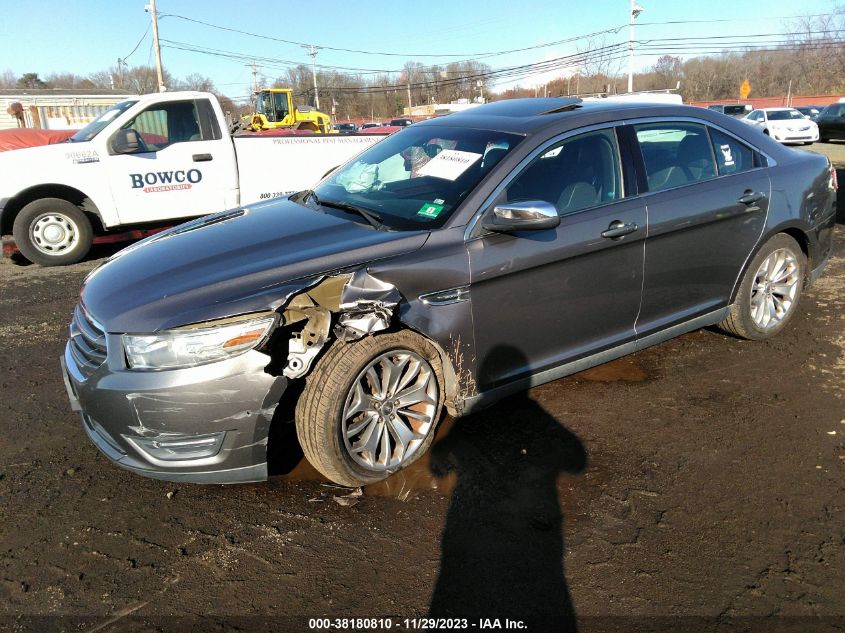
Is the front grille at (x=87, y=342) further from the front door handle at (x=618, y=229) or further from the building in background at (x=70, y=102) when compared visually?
the building in background at (x=70, y=102)

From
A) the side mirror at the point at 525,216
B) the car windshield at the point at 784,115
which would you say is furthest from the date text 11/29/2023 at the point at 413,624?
the car windshield at the point at 784,115

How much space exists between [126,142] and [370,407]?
20.4 ft

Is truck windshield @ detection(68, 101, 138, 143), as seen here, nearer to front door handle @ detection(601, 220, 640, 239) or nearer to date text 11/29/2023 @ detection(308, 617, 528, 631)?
front door handle @ detection(601, 220, 640, 239)

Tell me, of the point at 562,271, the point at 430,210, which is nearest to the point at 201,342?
the point at 430,210

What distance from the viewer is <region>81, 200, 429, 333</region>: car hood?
2.66m

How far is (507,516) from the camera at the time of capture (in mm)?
2773

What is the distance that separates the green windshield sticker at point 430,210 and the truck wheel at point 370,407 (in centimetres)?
67

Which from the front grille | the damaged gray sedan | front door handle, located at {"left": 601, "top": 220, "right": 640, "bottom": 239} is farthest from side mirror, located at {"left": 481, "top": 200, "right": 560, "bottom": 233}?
the front grille

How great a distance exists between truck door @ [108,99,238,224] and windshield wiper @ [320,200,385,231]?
190 inches

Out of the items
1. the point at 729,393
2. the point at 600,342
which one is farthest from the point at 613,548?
the point at 729,393

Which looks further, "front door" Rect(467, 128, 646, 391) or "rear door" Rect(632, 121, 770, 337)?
"rear door" Rect(632, 121, 770, 337)

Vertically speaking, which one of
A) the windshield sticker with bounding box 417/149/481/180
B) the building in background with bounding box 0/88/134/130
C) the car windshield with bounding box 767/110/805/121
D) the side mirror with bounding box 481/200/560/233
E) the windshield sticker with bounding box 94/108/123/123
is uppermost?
the building in background with bounding box 0/88/134/130

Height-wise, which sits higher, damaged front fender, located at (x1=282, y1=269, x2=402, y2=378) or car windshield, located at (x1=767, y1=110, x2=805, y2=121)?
car windshield, located at (x1=767, y1=110, x2=805, y2=121)

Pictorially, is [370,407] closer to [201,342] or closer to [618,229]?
[201,342]
